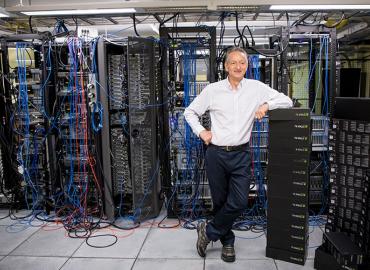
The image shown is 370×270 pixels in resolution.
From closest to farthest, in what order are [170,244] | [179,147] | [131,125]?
1. [170,244]
2. [131,125]
3. [179,147]

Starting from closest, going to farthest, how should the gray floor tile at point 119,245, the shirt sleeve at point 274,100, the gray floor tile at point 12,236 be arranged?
the shirt sleeve at point 274,100, the gray floor tile at point 119,245, the gray floor tile at point 12,236

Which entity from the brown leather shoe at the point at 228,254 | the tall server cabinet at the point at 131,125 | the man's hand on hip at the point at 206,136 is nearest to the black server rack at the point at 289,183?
the brown leather shoe at the point at 228,254

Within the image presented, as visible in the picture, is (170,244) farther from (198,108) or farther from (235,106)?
(235,106)

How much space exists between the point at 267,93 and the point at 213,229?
4.20 feet

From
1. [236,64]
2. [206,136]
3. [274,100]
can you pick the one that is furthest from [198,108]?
[274,100]

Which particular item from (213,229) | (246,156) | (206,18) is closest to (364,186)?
(246,156)

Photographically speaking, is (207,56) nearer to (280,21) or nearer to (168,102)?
(168,102)

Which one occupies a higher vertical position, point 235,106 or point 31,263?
point 235,106

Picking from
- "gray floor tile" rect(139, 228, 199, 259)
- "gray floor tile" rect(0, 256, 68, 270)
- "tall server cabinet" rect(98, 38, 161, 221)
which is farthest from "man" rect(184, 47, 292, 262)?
"gray floor tile" rect(0, 256, 68, 270)

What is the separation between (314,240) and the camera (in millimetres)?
3135

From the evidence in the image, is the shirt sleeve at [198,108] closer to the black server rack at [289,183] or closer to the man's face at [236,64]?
the man's face at [236,64]

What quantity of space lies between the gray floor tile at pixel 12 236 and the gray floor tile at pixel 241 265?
76.3 inches

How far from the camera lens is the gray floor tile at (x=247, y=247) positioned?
9.38ft

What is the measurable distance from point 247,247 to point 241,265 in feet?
1.10
